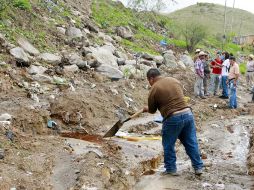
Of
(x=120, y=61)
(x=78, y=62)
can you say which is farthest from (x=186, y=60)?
(x=78, y=62)

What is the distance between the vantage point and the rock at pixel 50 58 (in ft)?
41.9

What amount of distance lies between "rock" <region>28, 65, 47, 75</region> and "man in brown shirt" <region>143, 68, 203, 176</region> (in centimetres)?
563

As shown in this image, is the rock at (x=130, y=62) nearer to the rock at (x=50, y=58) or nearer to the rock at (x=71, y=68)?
the rock at (x=71, y=68)

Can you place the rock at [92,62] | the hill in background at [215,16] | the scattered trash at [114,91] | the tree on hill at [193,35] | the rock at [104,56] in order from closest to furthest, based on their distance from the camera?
the scattered trash at [114,91] < the rock at [92,62] < the rock at [104,56] < the tree on hill at [193,35] < the hill in background at [215,16]

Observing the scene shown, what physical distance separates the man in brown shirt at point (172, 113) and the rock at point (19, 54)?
599cm

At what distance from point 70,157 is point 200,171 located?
1.97 meters

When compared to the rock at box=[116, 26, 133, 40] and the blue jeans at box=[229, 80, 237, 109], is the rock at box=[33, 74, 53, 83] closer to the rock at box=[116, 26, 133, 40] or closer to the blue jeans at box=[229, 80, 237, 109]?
the blue jeans at box=[229, 80, 237, 109]

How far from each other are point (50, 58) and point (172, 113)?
23.4 feet

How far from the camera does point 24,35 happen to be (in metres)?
13.6

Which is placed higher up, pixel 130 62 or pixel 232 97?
pixel 130 62

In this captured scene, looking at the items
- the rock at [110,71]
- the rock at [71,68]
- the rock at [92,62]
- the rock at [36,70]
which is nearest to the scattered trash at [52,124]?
the rock at [36,70]

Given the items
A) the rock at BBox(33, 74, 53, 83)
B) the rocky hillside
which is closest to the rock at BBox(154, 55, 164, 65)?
the rocky hillside

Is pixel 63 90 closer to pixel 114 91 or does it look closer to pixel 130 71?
pixel 114 91

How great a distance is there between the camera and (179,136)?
6.77 meters
